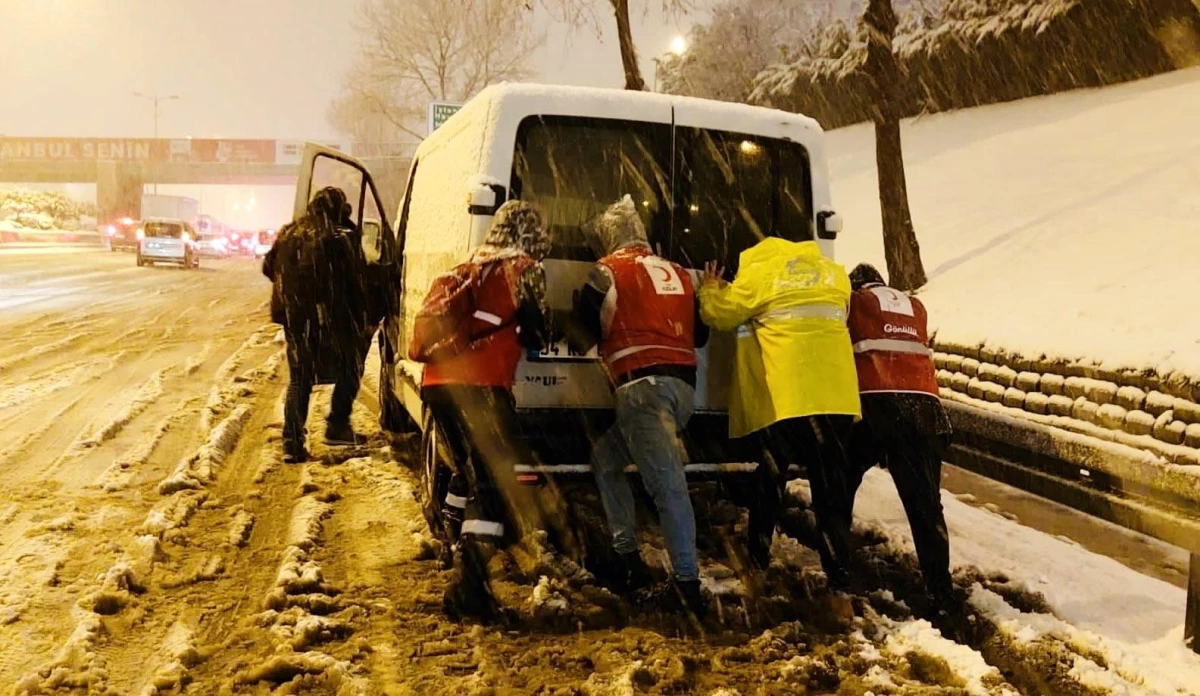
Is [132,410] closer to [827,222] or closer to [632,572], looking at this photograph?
[632,572]

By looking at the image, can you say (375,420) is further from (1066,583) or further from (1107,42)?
(1107,42)

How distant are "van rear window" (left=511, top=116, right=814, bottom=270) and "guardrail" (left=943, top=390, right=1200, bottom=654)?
5.79ft

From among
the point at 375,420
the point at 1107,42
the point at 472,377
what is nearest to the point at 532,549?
the point at 472,377

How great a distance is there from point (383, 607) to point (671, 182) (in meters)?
2.38

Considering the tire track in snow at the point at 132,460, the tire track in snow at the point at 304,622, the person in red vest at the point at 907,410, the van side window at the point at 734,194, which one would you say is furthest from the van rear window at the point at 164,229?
the person in red vest at the point at 907,410

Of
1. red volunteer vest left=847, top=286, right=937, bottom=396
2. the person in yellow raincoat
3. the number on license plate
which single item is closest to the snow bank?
the person in yellow raincoat

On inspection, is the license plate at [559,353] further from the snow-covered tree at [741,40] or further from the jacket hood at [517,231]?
the snow-covered tree at [741,40]

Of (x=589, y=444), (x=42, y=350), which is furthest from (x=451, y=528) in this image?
(x=42, y=350)

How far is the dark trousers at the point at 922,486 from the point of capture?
4.09 m

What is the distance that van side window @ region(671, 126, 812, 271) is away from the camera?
4.58 meters

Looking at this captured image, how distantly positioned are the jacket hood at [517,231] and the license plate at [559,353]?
0.49 metres

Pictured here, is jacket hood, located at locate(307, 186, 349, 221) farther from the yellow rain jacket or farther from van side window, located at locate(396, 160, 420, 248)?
the yellow rain jacket

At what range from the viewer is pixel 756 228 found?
4.79 metres

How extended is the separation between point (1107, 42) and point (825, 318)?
51.0ft
